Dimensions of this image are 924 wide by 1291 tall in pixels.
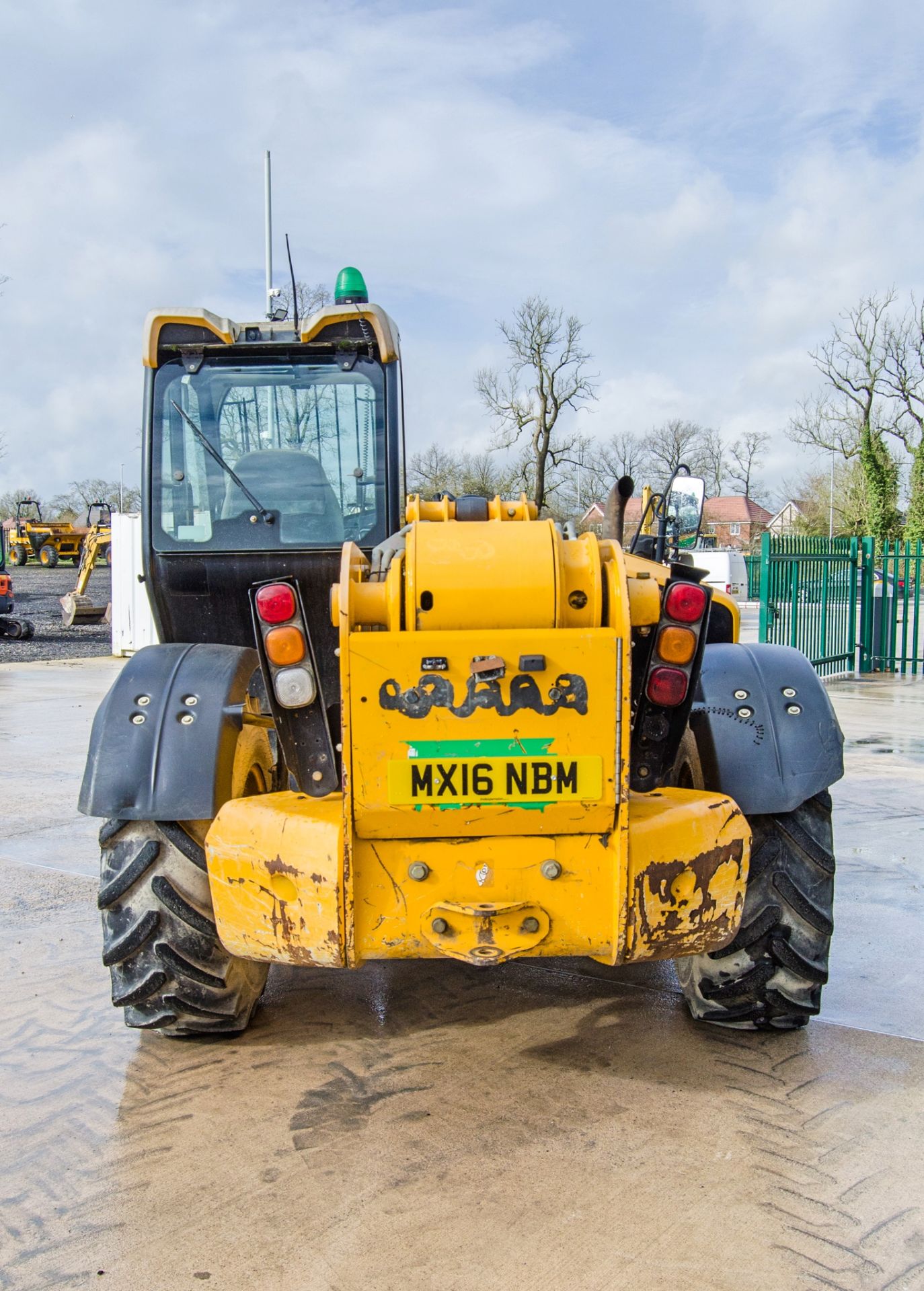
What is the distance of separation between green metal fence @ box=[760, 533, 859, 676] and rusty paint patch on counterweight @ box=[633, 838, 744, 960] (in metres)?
9.92

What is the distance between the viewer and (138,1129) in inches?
128

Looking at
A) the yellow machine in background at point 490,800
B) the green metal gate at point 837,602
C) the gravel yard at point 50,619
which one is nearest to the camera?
the yellow machine in background at point 490,800

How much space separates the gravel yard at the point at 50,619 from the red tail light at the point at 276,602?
1674 cm

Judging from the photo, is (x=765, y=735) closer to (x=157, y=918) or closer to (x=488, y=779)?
(x=488, y=779)

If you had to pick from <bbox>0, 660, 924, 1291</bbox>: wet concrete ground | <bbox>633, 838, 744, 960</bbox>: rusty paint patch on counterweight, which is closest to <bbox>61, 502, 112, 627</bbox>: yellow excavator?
<bbox>0, 660, 924, 1291</bbox>: wet concrete ground

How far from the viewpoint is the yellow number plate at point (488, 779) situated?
301cm

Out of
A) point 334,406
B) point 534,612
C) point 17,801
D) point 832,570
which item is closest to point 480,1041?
point 534,612

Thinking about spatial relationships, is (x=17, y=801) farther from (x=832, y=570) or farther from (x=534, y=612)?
(x=832, y=570)

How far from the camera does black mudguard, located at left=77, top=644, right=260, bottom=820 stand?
342 cm

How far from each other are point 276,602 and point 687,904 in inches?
53.2

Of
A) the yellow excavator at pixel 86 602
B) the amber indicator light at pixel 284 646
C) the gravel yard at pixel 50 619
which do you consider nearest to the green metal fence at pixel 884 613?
the gravel yard at pixel 50 619

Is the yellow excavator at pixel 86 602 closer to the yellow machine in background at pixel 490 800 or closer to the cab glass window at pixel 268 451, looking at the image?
the cab glass window at pixel 268 451

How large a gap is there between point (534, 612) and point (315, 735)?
2.40ft

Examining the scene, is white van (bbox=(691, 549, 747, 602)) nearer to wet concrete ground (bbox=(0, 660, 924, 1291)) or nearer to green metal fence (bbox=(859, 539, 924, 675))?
green metal fence (bbox=(859, 539, 924, 675))
